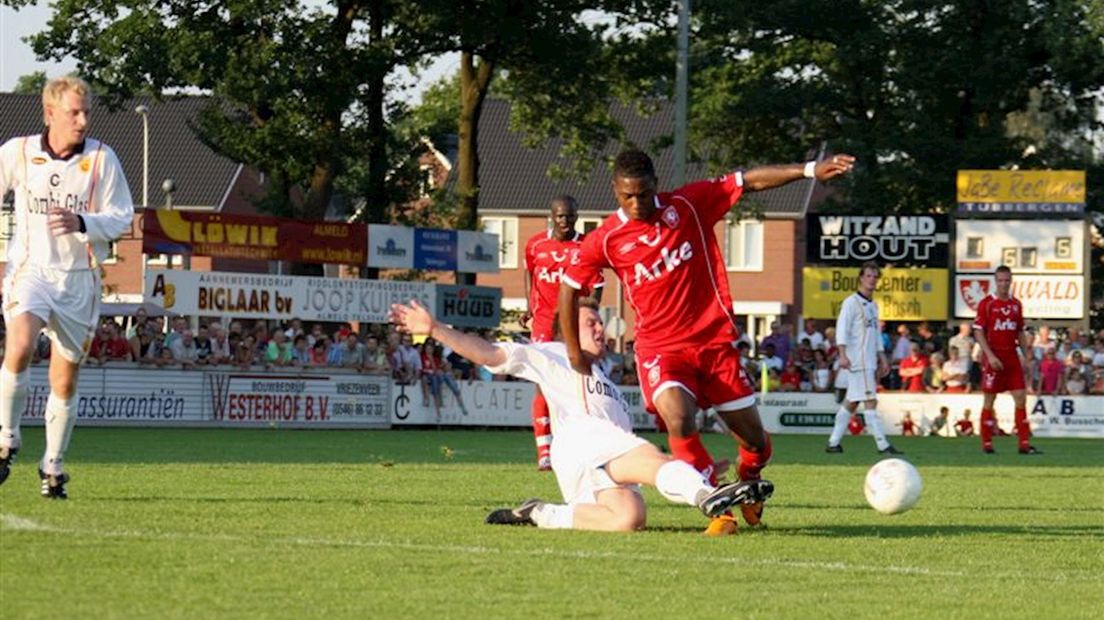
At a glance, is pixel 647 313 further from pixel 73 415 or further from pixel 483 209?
pixel 483 209

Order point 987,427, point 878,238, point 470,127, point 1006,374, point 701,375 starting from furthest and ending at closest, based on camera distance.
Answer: point 470,127
point 878,238
point 987,427
point 1006,374
point 701,375

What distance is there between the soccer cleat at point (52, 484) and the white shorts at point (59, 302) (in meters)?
0.79

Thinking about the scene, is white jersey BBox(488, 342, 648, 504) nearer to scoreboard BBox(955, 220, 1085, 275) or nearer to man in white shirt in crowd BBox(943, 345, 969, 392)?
man in white shirt in crowd BBox(943, 345, 969, 392)

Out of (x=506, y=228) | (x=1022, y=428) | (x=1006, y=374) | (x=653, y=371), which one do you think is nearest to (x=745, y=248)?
(x=506, y=228)

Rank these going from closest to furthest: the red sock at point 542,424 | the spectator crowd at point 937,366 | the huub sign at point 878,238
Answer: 1. the red sock at point 542,424
2. the spectator crowd at point 937,366
3. the huub sign at point 878,238

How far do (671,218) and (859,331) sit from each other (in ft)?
49.3

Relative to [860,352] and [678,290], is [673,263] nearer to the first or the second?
[678,290]

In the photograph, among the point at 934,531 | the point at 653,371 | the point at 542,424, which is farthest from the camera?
the point at 542,424

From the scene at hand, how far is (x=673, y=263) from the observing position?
12.3 meters

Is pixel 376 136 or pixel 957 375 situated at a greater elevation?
pixel 376 136

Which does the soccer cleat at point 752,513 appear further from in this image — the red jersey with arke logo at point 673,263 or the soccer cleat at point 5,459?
the soccer cleat at point 5,459

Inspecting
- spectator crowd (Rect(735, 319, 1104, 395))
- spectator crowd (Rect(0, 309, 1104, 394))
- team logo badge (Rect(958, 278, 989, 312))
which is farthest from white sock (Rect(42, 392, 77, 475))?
team logo badge (Rect(958, 278, 989, 312))

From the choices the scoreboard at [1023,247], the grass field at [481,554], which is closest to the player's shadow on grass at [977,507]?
the grass field at [481,554]

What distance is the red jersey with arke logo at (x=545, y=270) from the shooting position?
17.8 meters
